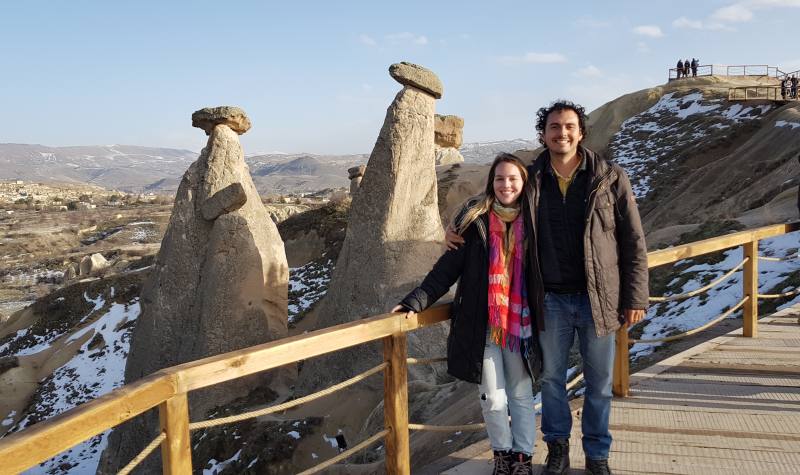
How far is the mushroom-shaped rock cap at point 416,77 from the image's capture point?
359 inches

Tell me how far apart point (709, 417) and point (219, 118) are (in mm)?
8262

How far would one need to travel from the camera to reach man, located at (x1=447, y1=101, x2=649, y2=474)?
2938 mm

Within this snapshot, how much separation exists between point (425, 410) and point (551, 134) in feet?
15.5

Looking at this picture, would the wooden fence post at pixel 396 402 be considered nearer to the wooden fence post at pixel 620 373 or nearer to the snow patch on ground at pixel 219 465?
the wooden fence post at pixel 620 373

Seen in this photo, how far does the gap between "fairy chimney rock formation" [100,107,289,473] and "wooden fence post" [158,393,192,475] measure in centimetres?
739

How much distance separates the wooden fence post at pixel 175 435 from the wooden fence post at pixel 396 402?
106cm

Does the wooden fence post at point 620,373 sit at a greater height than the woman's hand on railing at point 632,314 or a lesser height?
lesser

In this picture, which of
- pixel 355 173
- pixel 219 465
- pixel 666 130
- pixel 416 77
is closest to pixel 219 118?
pixel 416 77

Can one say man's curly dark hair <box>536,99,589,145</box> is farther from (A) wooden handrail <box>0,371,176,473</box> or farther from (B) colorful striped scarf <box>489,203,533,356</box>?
(A) wooden handrail <box>0,371,176,473</box>

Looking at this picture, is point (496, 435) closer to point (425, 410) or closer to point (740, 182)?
point (425, 410)

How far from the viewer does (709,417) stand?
12.9 ft

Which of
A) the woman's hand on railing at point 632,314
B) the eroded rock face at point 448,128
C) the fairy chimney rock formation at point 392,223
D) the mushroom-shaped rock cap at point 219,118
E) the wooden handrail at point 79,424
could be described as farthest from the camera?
the eroded rock face at point 448,128

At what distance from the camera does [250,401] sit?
30.1 feet

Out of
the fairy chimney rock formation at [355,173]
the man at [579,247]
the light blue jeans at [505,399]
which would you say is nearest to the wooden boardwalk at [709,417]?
the light blue jeans at [505,399]
